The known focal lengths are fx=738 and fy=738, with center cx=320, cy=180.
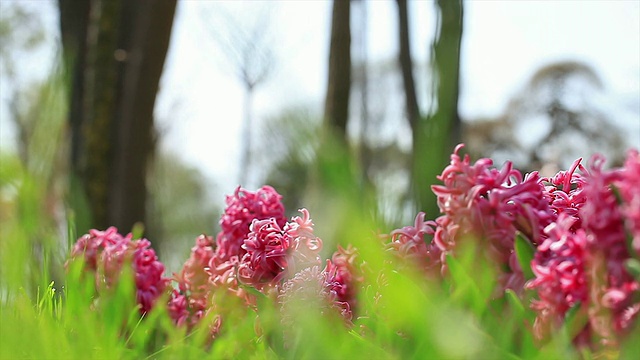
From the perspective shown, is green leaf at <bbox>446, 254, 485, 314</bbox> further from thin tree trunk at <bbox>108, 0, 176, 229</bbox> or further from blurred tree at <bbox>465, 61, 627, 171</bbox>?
blurred tree at <bbox>465, 61, 627, 171</bbox>

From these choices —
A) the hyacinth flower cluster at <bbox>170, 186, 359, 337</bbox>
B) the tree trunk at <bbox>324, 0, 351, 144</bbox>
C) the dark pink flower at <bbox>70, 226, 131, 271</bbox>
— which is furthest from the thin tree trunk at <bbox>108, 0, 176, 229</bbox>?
the hyacinth flower cluster at <bbox>170, 186, 359, 337</bbox>

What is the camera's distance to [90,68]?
484 cm

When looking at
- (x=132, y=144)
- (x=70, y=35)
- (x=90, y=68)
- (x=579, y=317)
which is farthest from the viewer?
(x=70, y=35)

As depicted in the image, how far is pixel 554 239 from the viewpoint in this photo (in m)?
1.04

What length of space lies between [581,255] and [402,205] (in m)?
0.31

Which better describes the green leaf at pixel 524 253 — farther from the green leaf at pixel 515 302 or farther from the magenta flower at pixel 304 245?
the magenta flower at pixel 304 245

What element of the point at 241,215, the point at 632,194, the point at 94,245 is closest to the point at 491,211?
the point at 632,194

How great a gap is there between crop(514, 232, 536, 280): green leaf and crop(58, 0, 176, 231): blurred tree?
3381 mm

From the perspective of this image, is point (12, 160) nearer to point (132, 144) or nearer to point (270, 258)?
point (270, 258)

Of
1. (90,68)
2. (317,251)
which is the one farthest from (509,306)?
(90,68)

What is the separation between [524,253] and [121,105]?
4011 mm

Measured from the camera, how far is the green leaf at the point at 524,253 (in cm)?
110

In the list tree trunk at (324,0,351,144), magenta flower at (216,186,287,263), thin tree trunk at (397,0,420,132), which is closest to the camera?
magenta flower at (216,186,287,263)

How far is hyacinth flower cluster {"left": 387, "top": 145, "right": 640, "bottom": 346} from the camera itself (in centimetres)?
93
